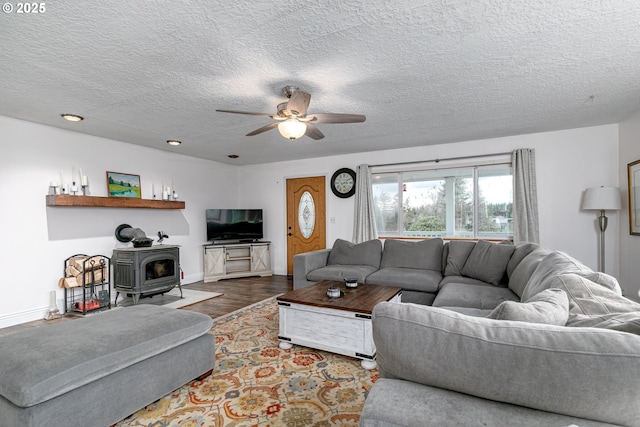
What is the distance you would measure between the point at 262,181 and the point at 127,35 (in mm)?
4677

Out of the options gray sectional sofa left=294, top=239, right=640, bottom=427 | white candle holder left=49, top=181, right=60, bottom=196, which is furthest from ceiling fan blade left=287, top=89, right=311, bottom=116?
white candle holder left=49, top=181, right=60, bottom=196

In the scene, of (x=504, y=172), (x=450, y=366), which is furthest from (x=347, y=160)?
(x=450, y=366)

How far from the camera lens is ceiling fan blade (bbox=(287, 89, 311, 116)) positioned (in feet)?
8.01

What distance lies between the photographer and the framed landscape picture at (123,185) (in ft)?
14.5

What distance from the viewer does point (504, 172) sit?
459 cm

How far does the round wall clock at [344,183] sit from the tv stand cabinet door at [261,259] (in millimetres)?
1791

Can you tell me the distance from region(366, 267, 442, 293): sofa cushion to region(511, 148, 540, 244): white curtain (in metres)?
1.41

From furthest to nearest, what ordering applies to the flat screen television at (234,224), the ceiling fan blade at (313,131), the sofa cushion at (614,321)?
the flat screen television at (234,224) → the ceiling fan blade at (313,131) → the sofa cushion at (614,321)

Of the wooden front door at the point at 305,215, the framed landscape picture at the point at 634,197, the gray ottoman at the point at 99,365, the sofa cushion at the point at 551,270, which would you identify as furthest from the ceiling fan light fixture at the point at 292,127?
the framed landscape picture at the point at 634,197

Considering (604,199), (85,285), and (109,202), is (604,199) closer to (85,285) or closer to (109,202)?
(109,202)

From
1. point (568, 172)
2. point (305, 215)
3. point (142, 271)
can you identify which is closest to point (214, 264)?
point (142, 271)

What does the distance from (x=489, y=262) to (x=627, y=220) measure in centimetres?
188

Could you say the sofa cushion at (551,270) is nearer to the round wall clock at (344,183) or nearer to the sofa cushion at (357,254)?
the sofa cushion at (357,254)

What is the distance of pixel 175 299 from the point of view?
14.6 ft
